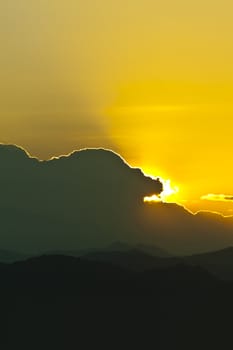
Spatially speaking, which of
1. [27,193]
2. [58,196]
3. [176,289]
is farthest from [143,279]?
[27,193]

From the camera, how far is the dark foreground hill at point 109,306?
99250mm

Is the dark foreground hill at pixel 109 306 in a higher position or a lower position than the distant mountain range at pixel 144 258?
lower

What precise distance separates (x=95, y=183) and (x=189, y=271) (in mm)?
58885

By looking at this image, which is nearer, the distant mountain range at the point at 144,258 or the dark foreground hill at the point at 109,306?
the dark foreground hill at the point at 109,306

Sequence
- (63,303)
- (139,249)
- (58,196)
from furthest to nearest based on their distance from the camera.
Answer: (58,196), (139,249), (63,303)

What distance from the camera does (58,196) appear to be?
539ft

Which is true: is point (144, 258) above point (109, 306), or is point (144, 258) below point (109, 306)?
above

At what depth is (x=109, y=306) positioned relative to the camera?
111m

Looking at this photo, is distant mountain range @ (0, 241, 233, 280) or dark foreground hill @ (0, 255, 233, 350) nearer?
dark foreground hill @ (0, 255, 233, 350)

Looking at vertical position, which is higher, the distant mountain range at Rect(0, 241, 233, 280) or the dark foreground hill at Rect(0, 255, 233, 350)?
the distant mountain range at Rect(0, 241, 233, 280)

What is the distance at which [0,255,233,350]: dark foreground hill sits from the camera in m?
99.2

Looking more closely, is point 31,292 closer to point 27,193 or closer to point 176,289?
point 176,289

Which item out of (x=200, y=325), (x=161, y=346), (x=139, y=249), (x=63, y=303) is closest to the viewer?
(x=161, y=346)

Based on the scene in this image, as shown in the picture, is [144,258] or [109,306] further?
[144,258]
